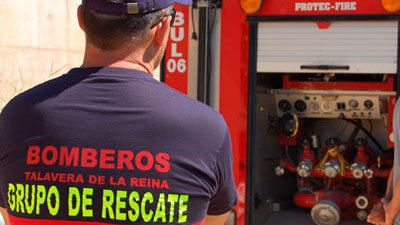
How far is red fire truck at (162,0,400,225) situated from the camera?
14.9 ft

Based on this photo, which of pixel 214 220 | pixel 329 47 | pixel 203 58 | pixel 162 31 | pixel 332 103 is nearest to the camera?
pixel 162 31

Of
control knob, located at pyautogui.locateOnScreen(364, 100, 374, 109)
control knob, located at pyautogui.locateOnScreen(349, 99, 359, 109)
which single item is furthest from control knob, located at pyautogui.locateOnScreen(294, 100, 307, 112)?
Answer: control knob, located at pyautogui.locateOnScreen(364, 100, 374, 109)

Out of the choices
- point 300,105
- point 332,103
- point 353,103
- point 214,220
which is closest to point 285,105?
point 300,105

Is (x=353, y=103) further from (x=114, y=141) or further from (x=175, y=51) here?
(x=114, y=141)

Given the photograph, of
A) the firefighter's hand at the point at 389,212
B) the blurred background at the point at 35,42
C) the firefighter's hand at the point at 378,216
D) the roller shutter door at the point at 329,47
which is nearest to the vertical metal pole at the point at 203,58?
the roller shutter door at the point at 329,47

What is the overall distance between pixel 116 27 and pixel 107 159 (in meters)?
0.29

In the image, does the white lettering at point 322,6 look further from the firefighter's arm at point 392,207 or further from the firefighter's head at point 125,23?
the firefighter's head at point 125,23

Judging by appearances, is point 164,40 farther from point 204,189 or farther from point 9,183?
point 9,183

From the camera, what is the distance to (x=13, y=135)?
5.38 feet

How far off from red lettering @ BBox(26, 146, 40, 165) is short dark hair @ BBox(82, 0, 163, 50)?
27 centimetres

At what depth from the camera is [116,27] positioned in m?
1.62

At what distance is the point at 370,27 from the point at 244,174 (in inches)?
49.3

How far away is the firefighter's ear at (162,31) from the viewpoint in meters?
1.67

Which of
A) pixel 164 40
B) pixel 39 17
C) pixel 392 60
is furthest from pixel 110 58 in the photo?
pixel 39 17
